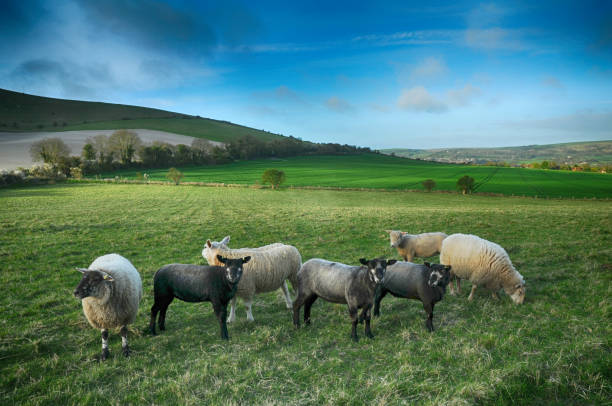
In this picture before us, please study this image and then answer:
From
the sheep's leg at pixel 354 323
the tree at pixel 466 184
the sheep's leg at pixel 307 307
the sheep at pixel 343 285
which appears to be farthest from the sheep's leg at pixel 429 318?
the tree at pixel 466 184

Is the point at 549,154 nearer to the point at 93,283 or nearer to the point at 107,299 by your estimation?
the point at 107,299

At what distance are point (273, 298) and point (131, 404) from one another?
4.67 m

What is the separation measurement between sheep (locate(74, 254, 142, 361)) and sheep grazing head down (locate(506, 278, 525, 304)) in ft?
29.0

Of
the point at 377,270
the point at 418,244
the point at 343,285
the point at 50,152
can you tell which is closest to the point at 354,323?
the point at 343,285

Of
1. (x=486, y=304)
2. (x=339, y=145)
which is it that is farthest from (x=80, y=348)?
(x=339, y=145)

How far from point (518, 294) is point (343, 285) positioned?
15.6 feet

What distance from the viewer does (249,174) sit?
64.3 meters

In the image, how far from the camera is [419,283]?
6.89m

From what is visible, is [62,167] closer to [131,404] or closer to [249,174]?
[249,174]

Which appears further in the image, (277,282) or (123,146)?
(123,146)

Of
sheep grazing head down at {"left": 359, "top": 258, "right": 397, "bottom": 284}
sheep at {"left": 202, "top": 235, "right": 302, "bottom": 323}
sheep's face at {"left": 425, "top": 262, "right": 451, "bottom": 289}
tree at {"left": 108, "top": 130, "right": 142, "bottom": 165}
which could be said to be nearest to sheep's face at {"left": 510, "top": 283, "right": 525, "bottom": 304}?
sheep's face at {"left": 425, "top": 262, "right": 451, "bottom": 289}

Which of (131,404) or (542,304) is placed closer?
(131,404)

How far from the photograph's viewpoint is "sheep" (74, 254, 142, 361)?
567 centimetres

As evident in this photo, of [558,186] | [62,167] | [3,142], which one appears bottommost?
[558,186]
